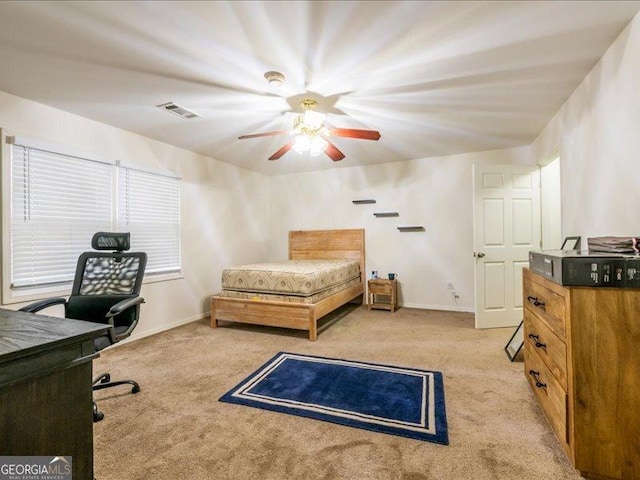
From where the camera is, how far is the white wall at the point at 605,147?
5.82 feet

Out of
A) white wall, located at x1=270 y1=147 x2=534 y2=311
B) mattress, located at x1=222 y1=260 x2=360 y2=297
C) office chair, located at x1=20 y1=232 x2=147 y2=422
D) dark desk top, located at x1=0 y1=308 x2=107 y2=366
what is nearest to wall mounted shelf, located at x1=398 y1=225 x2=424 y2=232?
white wall, located at x1=270 y1=147 x2=534 y2=311

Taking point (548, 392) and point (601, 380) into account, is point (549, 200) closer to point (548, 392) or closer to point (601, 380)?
point (548, 392)

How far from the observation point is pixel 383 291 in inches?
181

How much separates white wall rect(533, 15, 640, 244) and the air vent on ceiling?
10.8ft

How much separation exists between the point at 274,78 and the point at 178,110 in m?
1.22

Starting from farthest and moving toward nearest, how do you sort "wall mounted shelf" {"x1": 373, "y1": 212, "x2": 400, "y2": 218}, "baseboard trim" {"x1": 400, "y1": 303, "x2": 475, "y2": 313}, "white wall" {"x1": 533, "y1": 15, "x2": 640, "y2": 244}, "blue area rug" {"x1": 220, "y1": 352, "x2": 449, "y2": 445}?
"wall mounted shelf" {"x1": 373, "y1": 212, "x2": 400, "y2": 218}, "baseboard trim" {"x1": 400, "y1": 303, "x2": 475, "y2": 313}, "blue area rug" {"x1": 220, "y1": 352, "x2": 449, "y2": 445}, "white wall" {"x1": 533, "y1": 15, "x2": 640, "y2": 244}

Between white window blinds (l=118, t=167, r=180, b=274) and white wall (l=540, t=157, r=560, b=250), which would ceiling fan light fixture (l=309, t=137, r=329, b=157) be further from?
white wall (l=540, t=157, r=560, b=250)

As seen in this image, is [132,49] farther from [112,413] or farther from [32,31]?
[112,413]

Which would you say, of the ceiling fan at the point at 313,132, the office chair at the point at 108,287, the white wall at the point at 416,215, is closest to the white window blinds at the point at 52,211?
the office chair at the point at 108,287

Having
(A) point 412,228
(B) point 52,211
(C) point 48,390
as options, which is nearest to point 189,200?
(B) point 52,211

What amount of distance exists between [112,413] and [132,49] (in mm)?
2406

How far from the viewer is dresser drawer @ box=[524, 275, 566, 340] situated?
152 centimetres

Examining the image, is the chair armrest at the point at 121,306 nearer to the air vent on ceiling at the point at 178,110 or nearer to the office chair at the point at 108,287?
the office chair at the point at 108,287

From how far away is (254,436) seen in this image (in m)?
1.78
